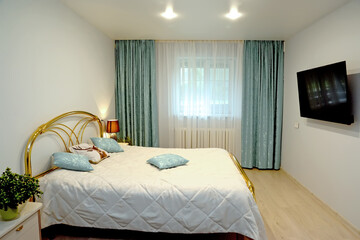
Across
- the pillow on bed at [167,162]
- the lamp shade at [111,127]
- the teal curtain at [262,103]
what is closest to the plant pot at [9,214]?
the pillow on bed at [167,162]

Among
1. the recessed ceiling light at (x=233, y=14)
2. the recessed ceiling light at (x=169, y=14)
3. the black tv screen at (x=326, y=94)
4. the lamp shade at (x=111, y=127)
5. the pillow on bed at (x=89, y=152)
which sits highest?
the recessed ceiling light at (x=169, y=14)

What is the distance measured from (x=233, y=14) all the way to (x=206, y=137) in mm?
2422

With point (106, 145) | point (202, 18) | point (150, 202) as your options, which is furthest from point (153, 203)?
point (202, 18)

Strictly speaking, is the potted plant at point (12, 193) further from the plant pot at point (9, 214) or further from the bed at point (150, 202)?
the bed at point (150, 202)

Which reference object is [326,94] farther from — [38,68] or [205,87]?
[38,68]

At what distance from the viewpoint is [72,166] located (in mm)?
2314

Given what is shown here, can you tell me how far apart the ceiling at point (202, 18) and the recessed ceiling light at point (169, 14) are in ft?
0.20

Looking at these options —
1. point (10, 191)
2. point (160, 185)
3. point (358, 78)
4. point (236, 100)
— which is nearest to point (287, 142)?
point (236, 100)

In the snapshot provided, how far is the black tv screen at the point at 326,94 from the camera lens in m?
2.47

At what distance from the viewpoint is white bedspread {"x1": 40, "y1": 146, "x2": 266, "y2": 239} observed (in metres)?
1.95

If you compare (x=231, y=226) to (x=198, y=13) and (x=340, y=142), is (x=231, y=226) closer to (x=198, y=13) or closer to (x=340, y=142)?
(x=340, y=142)

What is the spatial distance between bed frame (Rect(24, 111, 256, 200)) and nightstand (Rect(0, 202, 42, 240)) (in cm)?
51

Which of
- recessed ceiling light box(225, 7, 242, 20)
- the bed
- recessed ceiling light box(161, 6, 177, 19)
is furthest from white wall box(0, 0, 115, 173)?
recessed ceiling light box(225, 7, 242, 20)

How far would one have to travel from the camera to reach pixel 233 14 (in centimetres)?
297
